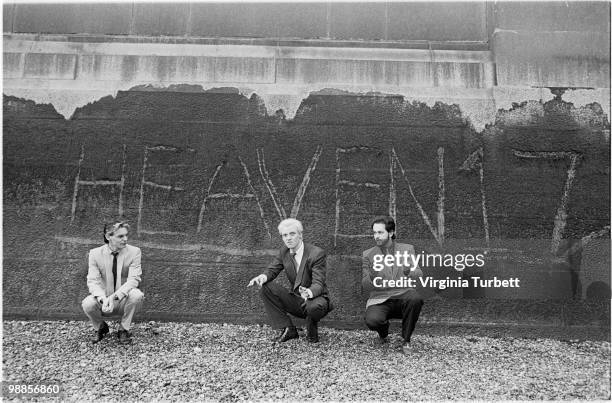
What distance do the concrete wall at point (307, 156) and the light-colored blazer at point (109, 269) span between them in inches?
30.7

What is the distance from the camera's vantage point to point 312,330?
13.8 ft

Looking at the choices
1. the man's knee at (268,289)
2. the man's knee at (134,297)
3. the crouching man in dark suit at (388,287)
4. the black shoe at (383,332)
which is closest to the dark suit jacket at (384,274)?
the crouching man in dark suit at (388,287)

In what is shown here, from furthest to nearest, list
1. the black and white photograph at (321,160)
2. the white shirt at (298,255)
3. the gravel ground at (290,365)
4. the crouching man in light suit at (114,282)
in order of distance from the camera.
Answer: the black and white photograph at (321,160), the white shirt at (298,255), the crouching man in light suit at (114,282), the gravel ground at (290,365)

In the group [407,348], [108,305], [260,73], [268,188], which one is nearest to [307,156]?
[268,188]

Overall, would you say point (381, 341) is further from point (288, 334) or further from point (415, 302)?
point (288, 334)

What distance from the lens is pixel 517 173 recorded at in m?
5.04

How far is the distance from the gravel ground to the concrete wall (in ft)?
1.59

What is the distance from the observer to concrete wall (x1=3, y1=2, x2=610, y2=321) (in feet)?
16.2

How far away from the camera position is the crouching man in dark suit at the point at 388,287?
406cm

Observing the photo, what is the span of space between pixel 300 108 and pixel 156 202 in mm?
1896

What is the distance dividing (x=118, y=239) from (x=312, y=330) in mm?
1937

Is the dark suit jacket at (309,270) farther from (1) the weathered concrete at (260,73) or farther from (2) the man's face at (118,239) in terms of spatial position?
(1) the weathered concrete at (260,73)

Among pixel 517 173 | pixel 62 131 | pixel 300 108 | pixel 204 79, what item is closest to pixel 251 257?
pixel 300 108

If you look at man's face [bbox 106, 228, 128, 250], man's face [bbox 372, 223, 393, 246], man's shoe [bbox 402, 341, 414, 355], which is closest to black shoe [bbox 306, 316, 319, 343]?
man's shoe [bbox 402, 341, 414, 355]
